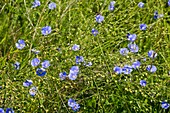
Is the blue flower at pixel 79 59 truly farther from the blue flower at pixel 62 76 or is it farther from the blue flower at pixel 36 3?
the blue flower at pixel 36 3

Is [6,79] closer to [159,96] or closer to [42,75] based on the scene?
[42,75]

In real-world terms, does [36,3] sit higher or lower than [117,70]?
higher

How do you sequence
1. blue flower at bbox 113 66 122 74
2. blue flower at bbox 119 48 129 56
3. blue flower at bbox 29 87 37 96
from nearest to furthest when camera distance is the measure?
blue flower at bbox 29 87 37 96, blue flower at bbox 113 66 122 74, blue flower at bbox 119 48 129 56

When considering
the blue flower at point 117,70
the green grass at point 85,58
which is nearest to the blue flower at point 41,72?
the green grass at point 85,58

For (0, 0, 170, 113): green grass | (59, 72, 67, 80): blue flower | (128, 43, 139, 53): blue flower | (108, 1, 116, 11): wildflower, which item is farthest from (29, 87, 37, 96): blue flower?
(108, 1, 116, 11): wildflower

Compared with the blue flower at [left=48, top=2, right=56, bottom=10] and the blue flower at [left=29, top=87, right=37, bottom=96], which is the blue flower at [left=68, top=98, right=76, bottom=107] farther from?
the blue flower at [left=48, top=2, right=56, bottom=10]

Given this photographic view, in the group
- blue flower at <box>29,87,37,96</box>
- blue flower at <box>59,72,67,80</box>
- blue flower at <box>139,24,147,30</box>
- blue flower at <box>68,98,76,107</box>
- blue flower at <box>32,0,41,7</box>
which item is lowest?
blue flower at <box>68,98,76,107</box>

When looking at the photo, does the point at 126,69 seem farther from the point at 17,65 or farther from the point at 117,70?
the point at 17,65

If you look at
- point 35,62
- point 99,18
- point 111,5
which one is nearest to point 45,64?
point 35,62
